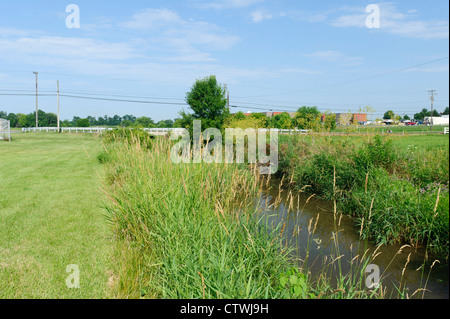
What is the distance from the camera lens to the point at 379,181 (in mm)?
7004

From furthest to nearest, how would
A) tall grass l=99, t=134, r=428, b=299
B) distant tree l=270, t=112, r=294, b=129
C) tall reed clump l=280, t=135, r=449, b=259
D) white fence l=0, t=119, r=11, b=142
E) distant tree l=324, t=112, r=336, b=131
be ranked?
white fence l=0, t=119, r=11, b=142
distant tree l=270, t=112, r=294, b=129
distant tree l=324, t=112, r=336, b=131
tall reed clump l=280, t=135, r=449, b=259
tall grass l=99, t=134, r=428, b=299

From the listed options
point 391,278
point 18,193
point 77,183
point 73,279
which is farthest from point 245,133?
point 73,279

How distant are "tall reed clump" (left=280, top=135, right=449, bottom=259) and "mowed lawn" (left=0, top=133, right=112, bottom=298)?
2.86m

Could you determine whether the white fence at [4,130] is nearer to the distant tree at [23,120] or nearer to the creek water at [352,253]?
the creek water at [352,253]

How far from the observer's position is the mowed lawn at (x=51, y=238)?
3224mm

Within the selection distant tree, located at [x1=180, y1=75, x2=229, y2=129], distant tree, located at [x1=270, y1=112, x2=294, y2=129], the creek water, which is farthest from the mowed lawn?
distant tree, located at [x1=180, y1=75, x2=229, y2=129]

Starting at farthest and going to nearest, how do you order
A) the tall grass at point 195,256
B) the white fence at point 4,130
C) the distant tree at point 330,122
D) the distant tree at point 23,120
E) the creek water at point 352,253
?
the distant tree at point 23,120
the white fence at point 4,130
the distant tree at point 330,122
the creek water at point 352,253
the tall grass at point 195,256

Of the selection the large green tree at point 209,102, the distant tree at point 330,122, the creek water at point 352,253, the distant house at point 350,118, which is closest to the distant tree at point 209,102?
the large green tree at point 209,102

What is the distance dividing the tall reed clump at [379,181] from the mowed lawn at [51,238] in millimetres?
2862

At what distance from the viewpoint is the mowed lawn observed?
10.6ft

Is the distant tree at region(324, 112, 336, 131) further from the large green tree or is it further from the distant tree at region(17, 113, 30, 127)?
the distant tree at region(17, 113, 30, 127)
